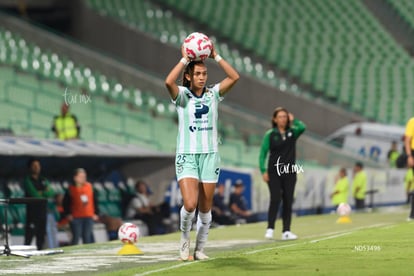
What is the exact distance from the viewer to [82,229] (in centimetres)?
2216

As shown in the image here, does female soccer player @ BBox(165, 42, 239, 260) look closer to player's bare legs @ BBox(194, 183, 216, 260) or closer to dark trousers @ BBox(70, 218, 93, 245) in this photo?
player's bare legs @ BBox(194, 183, 216, 260)

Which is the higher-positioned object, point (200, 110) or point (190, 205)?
point (200, 110)

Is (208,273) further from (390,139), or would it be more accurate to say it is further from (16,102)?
(390,139)

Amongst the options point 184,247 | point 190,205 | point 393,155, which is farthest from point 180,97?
point 393,155

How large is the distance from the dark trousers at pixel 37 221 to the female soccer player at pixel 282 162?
10.9ft

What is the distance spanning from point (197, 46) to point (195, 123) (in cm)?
81

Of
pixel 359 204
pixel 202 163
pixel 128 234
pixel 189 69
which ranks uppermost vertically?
pixel 189 69

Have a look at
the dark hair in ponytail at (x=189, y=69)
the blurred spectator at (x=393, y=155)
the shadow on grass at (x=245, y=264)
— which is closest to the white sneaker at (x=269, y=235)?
the shadow on grass at (x=245, y=264)

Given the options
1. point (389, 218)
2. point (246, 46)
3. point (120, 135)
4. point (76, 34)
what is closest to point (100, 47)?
point (76, 34)

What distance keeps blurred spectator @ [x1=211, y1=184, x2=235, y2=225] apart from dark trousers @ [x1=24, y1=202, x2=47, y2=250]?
24.5ft

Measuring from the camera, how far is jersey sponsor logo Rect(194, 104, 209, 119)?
1305cm

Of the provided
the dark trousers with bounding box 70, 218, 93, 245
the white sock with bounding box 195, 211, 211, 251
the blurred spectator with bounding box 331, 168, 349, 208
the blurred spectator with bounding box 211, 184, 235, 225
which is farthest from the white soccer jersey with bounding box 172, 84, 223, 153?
the blurred spectator with bounding box 331, 168, 349, 208

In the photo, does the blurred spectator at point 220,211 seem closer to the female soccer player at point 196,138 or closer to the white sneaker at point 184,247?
the white sneaker at point 184,247

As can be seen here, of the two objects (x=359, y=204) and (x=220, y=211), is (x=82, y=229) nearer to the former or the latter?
(x=220, y=211)
